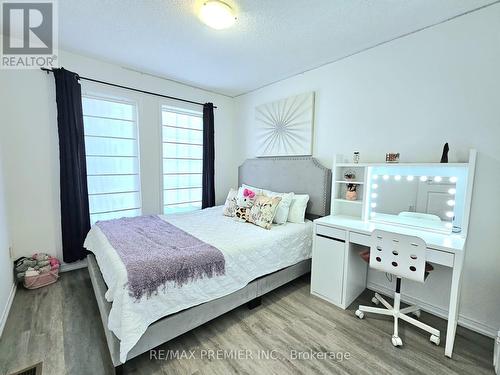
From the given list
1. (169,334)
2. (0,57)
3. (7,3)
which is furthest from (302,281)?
(0,57)

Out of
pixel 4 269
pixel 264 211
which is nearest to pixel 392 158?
pixel 264 211

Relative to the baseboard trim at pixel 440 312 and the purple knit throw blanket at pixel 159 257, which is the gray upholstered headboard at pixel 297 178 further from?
the purple knit throw blanket at pixel 159 257

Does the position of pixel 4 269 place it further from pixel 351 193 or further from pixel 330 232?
pixel 351 193

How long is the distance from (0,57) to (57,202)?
1.60 m

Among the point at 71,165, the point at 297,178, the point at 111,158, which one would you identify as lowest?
the point at 297,178

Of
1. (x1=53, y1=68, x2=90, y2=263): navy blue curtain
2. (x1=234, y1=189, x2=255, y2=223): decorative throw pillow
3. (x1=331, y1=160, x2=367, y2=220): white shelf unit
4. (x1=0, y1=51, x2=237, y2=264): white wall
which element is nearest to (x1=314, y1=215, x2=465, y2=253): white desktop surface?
(x1=331, y1=160, x2=367, y2=220): white shelf unit

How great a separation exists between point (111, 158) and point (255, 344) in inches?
112

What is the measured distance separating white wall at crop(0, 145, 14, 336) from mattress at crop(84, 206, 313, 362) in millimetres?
641

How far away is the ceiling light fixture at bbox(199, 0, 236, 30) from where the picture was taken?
1.77m

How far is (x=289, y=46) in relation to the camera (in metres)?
2.46

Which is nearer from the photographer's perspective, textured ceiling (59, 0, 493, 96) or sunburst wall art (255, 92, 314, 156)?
textured ceiling (59, 0, 493, 96)

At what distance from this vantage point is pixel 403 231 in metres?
2.10

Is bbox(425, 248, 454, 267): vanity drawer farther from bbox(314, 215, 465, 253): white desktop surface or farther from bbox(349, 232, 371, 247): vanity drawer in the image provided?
bbox(349, 232, 371, 247): vanity drawer

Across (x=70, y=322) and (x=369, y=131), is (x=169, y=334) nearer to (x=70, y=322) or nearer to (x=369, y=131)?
(x=70, y=322)
